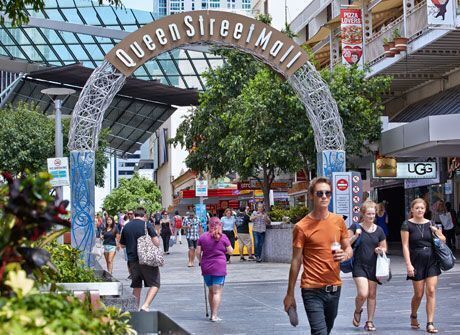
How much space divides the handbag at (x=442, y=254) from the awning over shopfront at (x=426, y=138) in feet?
47.2

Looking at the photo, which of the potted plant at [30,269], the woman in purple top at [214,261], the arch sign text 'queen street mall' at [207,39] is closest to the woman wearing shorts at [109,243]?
the arch sign text 'queen street mall' at [207,39]

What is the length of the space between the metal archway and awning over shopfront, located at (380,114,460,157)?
409 cm

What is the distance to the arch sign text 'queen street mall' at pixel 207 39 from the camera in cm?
2158

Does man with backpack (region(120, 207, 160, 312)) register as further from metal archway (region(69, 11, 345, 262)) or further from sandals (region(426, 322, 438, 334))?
metal archway (region(69, 11, 345, 262))

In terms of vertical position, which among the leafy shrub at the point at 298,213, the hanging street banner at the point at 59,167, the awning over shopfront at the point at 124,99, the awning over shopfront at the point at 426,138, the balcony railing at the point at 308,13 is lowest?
the leafy shrub at the point at 298,213

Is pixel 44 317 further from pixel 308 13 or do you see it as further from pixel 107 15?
pixel 107 15

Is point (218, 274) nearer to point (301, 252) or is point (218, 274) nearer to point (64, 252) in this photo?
point (64, 252)

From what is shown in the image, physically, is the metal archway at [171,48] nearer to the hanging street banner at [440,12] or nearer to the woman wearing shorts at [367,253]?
the hanging street banner at [440,12]

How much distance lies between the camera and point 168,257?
36344 mm

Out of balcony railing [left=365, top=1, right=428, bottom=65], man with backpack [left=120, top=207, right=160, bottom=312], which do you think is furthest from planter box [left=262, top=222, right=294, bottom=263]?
man with backpack [left=120, top=207, right=160, bottom=312]

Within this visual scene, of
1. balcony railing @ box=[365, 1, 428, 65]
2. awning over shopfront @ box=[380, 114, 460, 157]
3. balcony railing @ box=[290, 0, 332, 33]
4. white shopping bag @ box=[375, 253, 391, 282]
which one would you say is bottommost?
white shopping bag @ box=[375, 253, 391, 282]

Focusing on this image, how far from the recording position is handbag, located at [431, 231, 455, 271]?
11.6 m

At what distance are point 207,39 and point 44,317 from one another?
753 inches

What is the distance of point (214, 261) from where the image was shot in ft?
46.1
